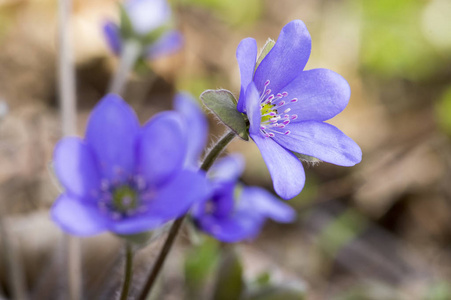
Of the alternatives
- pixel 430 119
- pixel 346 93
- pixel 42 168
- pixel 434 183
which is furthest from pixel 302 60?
pixel 430 119

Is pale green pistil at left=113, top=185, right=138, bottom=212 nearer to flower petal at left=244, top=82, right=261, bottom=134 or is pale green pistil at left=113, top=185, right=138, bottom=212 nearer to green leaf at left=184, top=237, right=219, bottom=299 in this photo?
flower petal at left=244, top=82, right=261, bottom=134

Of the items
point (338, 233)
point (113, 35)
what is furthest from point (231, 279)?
point (338, 233)

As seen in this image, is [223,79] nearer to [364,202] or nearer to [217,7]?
[217,7]

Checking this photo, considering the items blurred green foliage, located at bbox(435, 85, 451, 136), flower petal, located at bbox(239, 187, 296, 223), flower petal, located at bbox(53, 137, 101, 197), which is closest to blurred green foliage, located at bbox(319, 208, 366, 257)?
blurred green foliage, located at bbox(435, 85, 451, 136)

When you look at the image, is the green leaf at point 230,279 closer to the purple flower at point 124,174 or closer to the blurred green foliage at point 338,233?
the purple flower at point 124,174

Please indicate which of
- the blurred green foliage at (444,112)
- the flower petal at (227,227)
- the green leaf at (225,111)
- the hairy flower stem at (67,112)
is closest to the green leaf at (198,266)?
the flower petal at (227,227)
